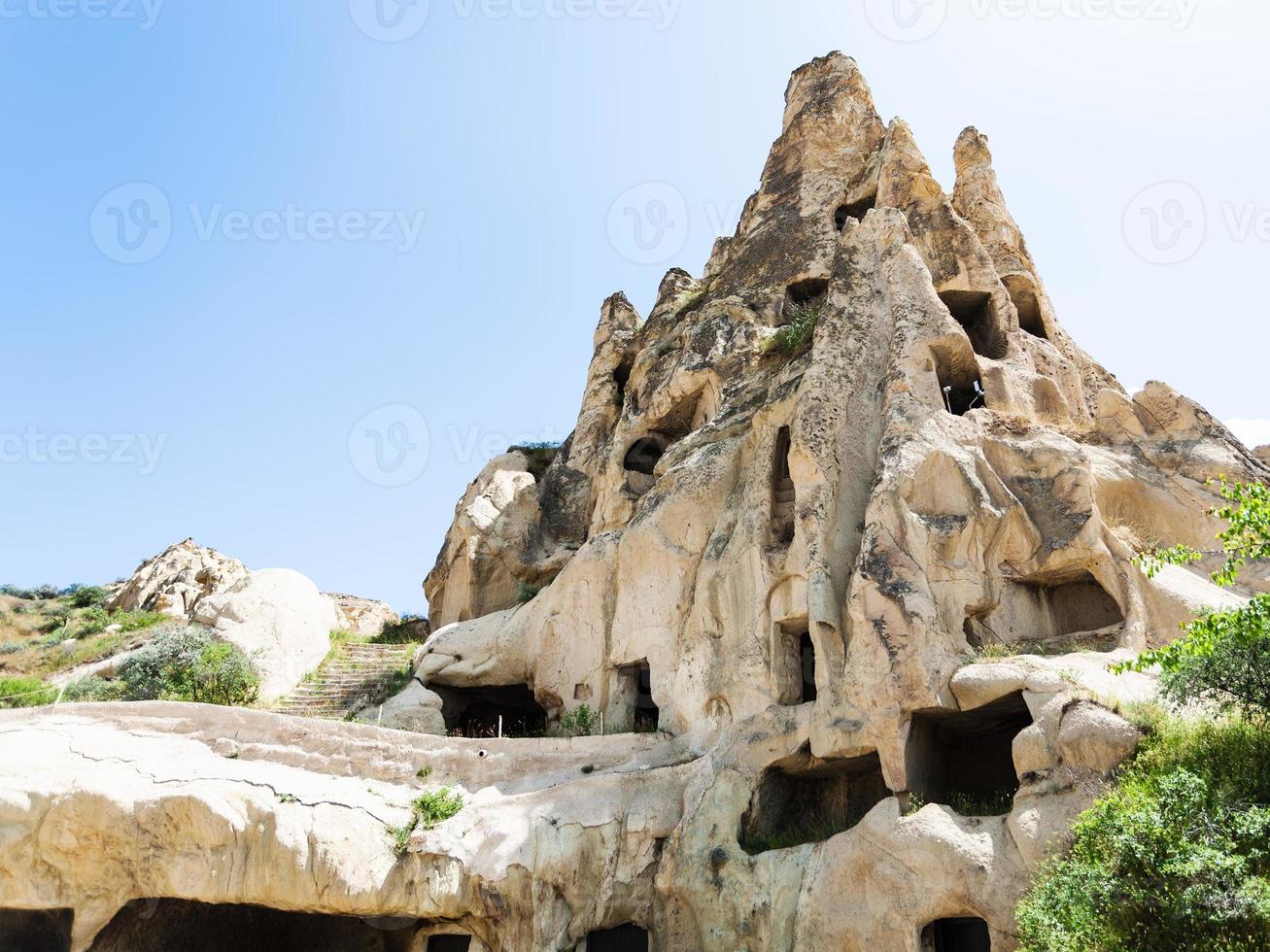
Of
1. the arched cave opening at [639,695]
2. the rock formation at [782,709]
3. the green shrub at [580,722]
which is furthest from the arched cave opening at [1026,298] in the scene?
the green shrub at [580,722]

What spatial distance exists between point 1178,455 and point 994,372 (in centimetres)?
400

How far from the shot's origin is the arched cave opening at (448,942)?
51.2ft

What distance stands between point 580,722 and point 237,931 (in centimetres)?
748

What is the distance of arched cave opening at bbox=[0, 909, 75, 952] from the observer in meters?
14.6

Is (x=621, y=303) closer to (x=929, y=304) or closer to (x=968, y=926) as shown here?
(x=929, y=304)

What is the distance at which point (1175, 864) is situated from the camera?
28.8 ft

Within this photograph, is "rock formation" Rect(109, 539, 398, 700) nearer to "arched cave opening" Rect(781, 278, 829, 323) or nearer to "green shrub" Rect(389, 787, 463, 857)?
"green shrub" Rect(389, 787, 463, 857)

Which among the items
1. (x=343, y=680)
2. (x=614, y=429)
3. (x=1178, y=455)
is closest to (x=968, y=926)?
(x=1178, y=455)

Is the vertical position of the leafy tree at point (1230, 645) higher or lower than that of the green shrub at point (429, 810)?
higher

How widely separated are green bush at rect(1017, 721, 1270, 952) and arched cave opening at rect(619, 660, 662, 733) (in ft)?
32.9

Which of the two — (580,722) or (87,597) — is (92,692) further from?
(87,597)

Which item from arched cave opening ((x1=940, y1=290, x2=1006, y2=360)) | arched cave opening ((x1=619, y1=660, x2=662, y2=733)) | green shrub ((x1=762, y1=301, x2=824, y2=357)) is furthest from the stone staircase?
arched cave opening ((x1=940, y1=290, x2=1006, y2=360))

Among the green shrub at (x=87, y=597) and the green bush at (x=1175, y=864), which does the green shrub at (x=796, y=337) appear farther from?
the green shrub at (x=87, y=597)

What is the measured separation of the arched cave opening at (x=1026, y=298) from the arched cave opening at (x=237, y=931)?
20.3 metres
